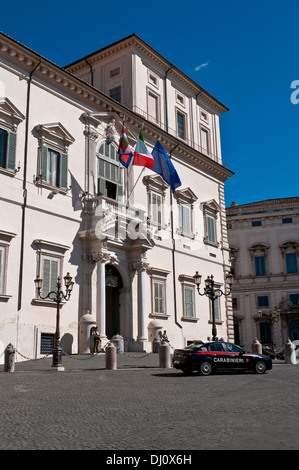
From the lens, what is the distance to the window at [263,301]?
184ft

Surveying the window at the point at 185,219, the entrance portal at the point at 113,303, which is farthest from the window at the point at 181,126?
the entrance portal at the point at 113,303

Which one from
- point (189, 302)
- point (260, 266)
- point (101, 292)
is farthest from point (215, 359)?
point (260, 266)

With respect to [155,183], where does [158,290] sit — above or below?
below

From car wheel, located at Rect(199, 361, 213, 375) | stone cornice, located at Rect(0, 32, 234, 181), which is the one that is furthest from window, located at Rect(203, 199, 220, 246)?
car wheel, located at Rect(199, 361, 213, 375)

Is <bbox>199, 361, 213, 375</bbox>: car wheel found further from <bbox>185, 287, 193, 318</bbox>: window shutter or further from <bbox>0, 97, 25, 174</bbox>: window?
<bbox>185, 287, 193, 318</bbox>: window shutter

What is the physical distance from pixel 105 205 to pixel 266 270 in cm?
3522

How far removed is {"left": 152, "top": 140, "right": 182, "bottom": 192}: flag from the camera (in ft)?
97.0

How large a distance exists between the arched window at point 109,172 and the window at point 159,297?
566 cm

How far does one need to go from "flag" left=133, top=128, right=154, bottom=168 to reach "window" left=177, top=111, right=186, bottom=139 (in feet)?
25.2

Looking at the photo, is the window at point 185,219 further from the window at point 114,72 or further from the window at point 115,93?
the window at point 114,72

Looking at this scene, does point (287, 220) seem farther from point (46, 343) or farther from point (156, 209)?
point (46, 343)

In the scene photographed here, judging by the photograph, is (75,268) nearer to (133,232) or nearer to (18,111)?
(133,232)

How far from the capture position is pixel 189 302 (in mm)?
32094

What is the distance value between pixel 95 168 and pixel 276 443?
22011 mm
